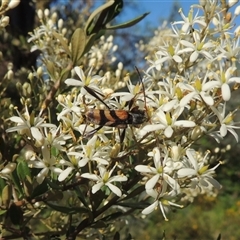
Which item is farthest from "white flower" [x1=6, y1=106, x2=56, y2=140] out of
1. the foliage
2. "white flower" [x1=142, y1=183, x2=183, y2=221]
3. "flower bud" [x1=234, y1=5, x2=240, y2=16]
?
"flower bud" [x1=234, y1=5, x2=240, y2=16]

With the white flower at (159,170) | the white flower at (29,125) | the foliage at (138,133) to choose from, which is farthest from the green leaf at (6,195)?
the white flower at (159,170)

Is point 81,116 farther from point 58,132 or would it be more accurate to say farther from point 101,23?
point 101,23

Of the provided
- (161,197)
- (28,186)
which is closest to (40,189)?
(28,186)

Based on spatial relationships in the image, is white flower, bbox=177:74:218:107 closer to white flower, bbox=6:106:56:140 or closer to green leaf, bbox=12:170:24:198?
white flower, bbox=6:106:56:140

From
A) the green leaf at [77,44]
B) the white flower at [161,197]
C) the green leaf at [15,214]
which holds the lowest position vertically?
the white flower at [161,197]

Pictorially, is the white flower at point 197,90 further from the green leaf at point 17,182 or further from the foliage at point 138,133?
the green leaf at point 17,182

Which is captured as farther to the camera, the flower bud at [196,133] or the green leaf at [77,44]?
the green leaf at [77,44]
